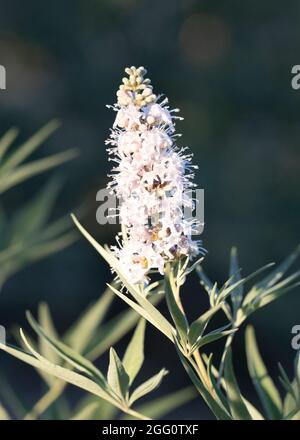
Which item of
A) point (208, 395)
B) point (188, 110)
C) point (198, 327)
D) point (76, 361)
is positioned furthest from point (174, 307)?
point (188, 110)

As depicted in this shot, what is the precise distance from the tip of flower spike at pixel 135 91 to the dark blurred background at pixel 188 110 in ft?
17.7

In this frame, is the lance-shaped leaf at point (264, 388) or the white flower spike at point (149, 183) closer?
the white flower spike at point (149, 183)

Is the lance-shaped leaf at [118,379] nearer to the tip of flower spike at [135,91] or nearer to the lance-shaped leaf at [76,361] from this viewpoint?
the lance-shaped leaf at [76,361]

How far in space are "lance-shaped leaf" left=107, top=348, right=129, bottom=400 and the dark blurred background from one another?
17.6 feet

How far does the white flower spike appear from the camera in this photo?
1166 mm

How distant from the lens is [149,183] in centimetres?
117

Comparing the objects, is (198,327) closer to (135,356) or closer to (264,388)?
(135,356)

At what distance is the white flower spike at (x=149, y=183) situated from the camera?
117cm

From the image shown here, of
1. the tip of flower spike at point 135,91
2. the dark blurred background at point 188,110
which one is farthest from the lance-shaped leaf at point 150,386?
the dark blurred background at point 188,110

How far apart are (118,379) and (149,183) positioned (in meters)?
0.33

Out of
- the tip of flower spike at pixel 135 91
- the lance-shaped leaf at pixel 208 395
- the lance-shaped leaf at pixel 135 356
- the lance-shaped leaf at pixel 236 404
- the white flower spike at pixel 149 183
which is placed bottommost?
the lance-shaped leaf at pixel 236 404

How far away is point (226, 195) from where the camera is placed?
6758 millimetres

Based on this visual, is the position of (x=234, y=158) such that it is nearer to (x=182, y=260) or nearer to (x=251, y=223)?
(x=251, y=223)

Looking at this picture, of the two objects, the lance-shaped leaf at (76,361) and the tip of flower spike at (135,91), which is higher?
the tip of flower spike at (135,91)
